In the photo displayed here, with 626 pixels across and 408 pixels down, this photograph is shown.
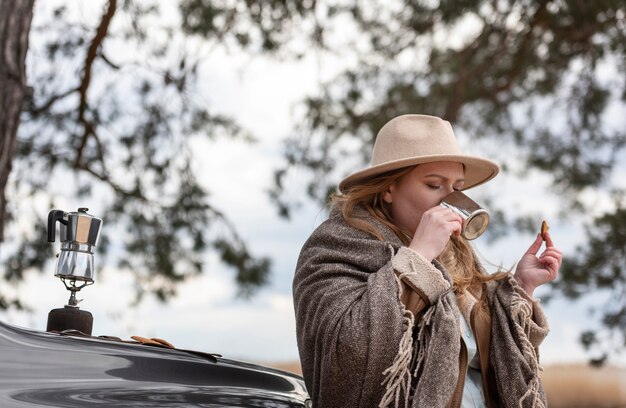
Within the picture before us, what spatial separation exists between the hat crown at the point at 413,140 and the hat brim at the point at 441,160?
0.03 m

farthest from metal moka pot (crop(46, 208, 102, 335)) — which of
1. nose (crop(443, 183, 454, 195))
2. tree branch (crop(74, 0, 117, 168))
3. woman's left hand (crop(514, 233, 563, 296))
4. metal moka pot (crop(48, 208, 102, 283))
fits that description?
tree branch (crop(74, 0, 117, 168))

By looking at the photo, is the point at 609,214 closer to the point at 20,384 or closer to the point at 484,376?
the point at 484,376

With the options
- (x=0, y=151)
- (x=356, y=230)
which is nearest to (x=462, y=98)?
(x=0, y=151)

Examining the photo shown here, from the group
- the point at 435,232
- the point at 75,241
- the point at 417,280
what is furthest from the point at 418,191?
the point at 75,241

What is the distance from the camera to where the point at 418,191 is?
9.23ft

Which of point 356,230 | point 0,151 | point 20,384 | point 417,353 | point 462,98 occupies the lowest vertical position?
point 20,384

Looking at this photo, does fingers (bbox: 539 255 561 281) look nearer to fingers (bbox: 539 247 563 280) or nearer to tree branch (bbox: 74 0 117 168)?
fingers (bbox: 539 247 563 280)

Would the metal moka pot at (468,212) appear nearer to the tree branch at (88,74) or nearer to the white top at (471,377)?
the white top at (471,377)

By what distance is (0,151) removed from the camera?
4.65 m

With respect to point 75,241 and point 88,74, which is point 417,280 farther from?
point 88,74

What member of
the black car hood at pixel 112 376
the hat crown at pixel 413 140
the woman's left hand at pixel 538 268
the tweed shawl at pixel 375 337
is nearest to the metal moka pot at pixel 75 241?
the black car hood at pixel 112 376

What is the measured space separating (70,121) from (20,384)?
5.60 meters

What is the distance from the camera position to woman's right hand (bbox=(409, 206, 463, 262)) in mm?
2574

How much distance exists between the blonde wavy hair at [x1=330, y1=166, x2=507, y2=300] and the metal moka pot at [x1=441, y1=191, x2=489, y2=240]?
0.46ft
